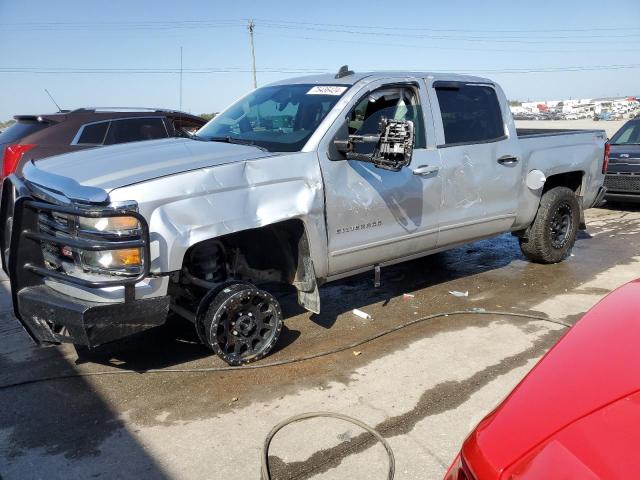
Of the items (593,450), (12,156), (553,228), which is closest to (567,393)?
(593,450)

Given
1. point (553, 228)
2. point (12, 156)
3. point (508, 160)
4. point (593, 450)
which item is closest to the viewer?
point (593, 450)

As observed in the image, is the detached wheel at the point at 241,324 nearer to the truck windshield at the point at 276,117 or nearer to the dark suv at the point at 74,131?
the truck windshield at the point at 276,117

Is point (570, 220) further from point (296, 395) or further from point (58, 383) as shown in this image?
point (58, 383)

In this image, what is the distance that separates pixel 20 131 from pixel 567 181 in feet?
22.4

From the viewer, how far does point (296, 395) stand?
3520 millimetres

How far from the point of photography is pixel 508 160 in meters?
5.36

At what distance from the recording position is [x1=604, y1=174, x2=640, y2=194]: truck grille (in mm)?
9148

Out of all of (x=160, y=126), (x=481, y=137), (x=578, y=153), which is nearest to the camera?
(x=481, y=137)

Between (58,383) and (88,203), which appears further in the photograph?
(58,383)

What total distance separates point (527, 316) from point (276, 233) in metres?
2.32

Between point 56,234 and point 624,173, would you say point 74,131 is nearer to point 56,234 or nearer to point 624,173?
point 56,234

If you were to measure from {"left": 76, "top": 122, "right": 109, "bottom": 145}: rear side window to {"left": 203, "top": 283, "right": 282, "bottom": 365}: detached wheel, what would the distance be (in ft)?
14.8

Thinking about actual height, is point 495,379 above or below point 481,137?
below

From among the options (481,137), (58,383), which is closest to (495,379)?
(481,137)
